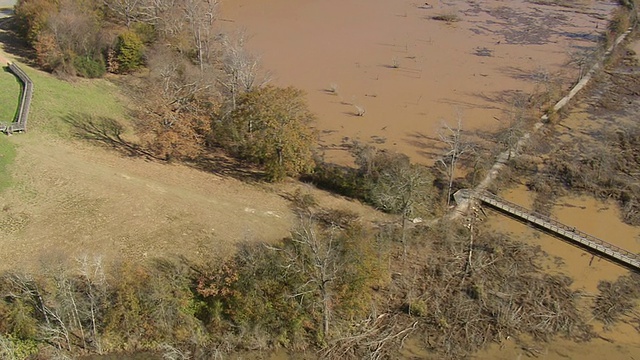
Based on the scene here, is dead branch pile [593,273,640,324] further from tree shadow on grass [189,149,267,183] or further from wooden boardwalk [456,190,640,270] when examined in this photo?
tree shadow on grass [189,149,267,183]

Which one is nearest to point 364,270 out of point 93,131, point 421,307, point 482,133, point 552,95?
point 421,307

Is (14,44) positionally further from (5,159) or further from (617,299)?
(617,299)

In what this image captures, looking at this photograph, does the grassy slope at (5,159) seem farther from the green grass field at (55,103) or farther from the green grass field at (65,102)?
the green grass field at (65,102)

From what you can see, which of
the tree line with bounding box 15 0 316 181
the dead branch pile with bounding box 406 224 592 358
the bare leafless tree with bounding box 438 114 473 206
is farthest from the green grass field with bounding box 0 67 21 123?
the dead branch pile with bounding box 406 224 592 358

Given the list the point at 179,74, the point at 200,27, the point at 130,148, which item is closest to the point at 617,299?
the point at 130,148

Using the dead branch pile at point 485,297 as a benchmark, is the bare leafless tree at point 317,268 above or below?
above

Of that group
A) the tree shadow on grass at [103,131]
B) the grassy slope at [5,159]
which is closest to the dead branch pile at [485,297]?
the tree shadow on grass at [103,131]
